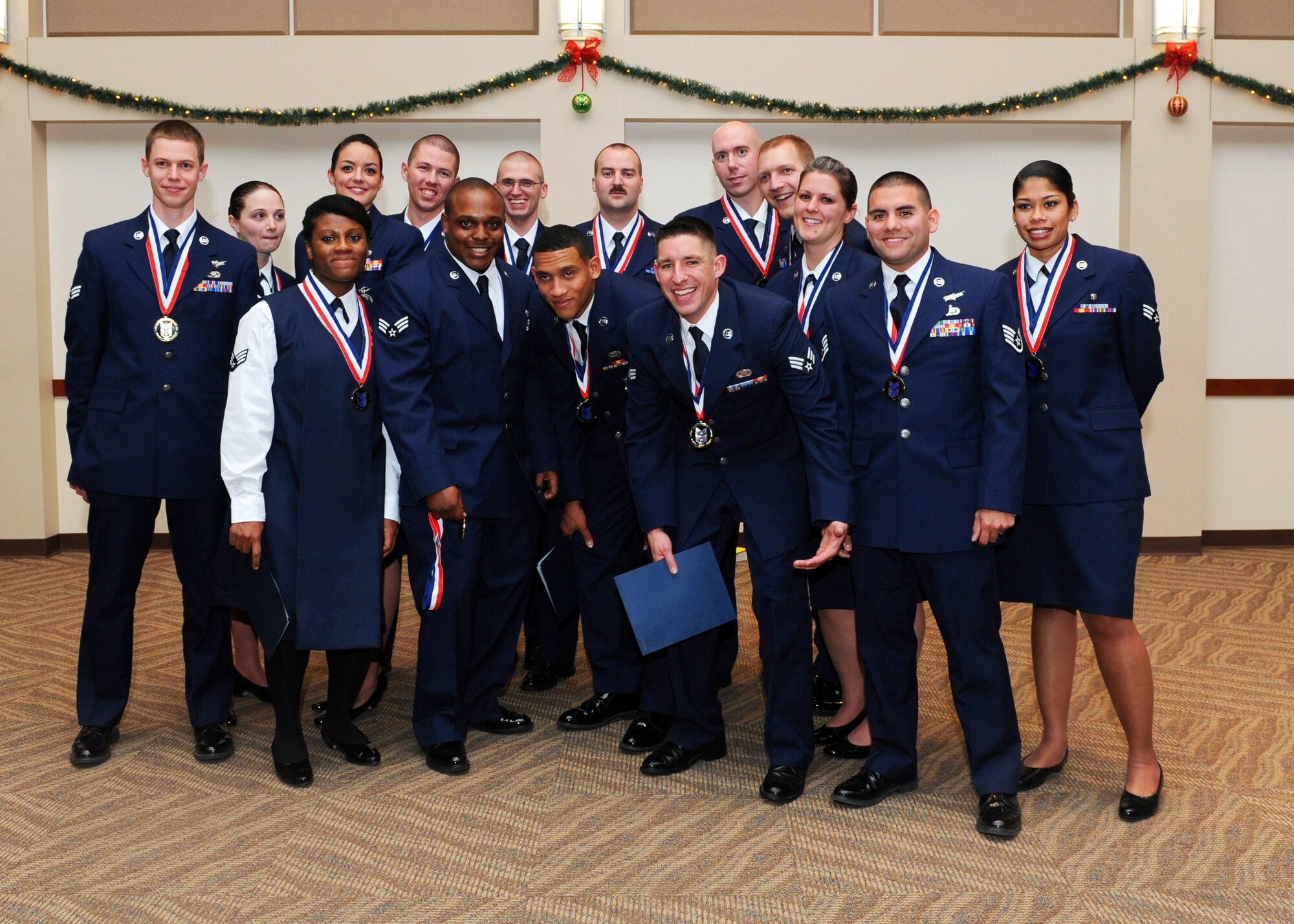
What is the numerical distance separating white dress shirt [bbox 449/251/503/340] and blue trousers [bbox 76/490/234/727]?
103cm

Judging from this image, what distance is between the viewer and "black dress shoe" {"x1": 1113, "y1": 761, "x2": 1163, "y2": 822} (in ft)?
10.2

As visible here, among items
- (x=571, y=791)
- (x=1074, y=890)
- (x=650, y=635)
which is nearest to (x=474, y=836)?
(x=571, y=791)

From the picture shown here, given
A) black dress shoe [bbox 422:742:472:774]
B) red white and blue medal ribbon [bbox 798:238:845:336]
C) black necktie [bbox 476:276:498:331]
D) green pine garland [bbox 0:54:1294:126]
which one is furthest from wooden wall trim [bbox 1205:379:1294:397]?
black dress shoe [bbox 422:742:472:774]

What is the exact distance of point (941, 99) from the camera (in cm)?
655

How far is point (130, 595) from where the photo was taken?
11.9ft

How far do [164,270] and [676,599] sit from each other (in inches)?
73.0

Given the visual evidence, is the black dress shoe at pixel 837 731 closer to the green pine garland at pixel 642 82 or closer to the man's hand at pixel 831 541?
the man's hand at pixel 831 541

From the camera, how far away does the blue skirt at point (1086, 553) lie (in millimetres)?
3070

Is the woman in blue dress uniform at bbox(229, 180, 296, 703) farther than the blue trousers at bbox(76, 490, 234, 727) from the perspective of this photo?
Yes

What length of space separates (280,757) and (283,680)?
0.78 feet

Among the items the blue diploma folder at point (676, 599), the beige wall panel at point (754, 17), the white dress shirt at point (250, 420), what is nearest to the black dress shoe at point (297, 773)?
the white dress shirt at point (250, 420)

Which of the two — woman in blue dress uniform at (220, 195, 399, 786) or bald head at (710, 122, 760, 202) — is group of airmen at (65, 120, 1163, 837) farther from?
bald head at (710, 122, 760, 202)

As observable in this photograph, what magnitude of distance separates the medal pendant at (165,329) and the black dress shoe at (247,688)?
139 centimetres

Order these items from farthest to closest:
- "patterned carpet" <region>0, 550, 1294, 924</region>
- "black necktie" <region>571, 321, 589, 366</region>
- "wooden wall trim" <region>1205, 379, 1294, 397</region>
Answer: "wooden wall trim" <region>1205, 379, 1294, 397</region>
"black necktie" <region>571, 321, 589, 366</region>
"patterned carpet" <region>0, 550, 1294, 924</region>
